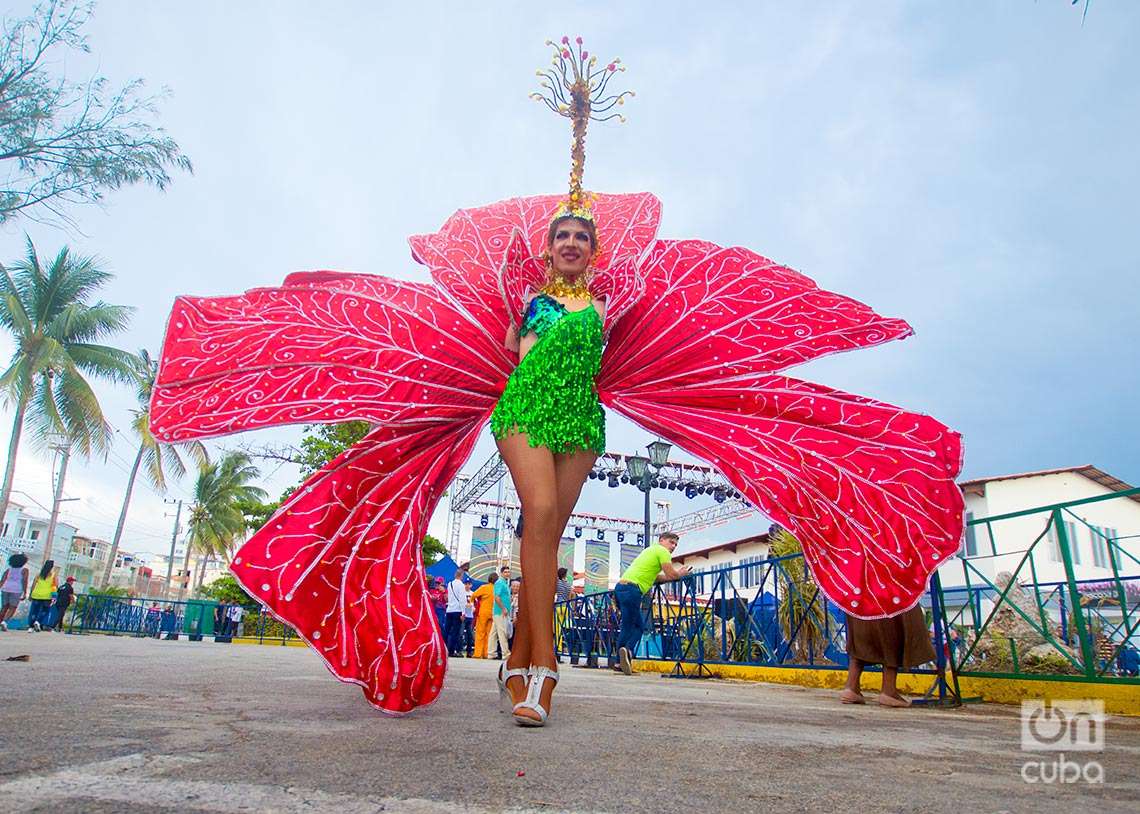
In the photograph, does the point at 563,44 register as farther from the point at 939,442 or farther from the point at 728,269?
the point at 939,442

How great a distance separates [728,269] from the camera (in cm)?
347

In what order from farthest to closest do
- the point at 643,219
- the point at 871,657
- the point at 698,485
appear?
1. the point at 698,485
2. the point at 871,657
3. the point at 643,219

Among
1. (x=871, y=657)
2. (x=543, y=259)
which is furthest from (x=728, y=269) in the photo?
(x=871, y=657)

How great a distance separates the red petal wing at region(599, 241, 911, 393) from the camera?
3.22 m

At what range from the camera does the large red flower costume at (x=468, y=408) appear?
2652 millimetres

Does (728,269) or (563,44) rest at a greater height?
(563,44)

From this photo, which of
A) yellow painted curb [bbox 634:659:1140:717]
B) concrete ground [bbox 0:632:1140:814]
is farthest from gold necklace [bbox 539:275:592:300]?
yellow painted curb [bbox 634:659:1140:717]

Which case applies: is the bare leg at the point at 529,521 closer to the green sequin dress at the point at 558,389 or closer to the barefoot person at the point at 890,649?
the green sequin dress at the point at 558,389

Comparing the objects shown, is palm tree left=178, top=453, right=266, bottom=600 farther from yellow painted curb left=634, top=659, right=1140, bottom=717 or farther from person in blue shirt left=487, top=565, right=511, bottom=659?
yellow painted curb left=634, top=659, right=1140, bottom=717

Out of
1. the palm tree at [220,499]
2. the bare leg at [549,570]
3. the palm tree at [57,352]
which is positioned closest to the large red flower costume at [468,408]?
the bare leg at [549,570]

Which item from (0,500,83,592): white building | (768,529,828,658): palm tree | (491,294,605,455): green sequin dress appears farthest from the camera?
(0,500,83,592): white building

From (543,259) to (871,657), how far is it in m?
3.20

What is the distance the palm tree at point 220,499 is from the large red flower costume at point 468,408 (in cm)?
3533

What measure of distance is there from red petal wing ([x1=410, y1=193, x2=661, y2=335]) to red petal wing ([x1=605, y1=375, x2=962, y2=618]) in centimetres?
62
